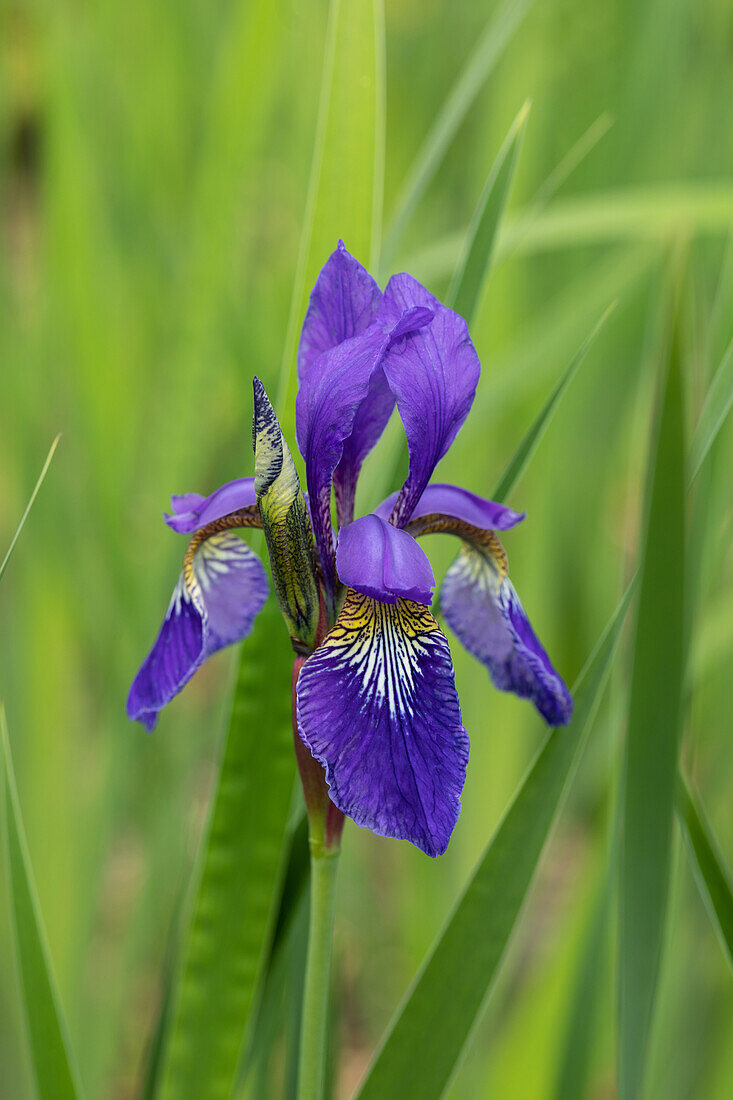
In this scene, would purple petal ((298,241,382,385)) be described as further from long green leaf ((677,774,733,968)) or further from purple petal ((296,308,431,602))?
long green leaf ((677,774,733,968))

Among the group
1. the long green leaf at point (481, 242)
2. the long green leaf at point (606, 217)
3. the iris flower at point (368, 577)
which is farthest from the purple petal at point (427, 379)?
the long green leaf at point (606, 217)

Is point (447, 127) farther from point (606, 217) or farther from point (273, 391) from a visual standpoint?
point (273, 391)

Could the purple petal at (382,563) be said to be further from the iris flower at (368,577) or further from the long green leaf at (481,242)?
the long green leaf at (481,242)

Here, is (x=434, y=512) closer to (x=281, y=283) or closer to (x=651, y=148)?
(x=281, y=283)

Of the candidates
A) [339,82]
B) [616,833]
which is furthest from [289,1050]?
[339,82]

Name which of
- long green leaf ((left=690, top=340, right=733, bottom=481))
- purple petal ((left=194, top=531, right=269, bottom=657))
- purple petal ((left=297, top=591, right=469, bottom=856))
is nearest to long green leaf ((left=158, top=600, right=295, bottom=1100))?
purple petal ((left=194, top=531, right=269, bottom=657))

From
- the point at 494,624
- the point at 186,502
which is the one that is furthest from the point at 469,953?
the point at 186,502
